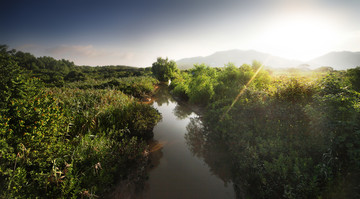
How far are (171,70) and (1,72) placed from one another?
4625 cm

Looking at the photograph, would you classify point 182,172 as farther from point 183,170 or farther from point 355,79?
point 355,79

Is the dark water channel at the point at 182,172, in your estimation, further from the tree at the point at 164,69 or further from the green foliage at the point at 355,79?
the tree at the point at 164,69

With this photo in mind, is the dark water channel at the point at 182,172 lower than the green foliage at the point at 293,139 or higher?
lower

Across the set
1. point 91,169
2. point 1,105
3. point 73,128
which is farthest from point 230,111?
point 1,105

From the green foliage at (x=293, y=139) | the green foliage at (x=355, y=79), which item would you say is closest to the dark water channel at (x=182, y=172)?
the green foliage at (x=293, y=139)

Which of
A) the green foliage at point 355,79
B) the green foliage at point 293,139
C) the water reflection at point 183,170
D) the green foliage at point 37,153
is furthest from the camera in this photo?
the green foliage at point 355,79

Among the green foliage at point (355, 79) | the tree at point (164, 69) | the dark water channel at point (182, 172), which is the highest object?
the tree at point (164, 69)

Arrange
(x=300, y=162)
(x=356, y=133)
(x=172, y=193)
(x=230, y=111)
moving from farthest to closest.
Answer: (x=230, y=111)
(x=172, y=193)
(x=300, y=162)
(x=356, y=133)

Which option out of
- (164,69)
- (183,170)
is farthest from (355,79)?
(164,69)

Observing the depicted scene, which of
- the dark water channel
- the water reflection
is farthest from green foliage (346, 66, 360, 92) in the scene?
the dark water channel

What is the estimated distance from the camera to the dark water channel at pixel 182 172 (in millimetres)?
5738

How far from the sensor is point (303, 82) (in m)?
7.07

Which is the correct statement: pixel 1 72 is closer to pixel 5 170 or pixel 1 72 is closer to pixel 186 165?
pixel 5 170

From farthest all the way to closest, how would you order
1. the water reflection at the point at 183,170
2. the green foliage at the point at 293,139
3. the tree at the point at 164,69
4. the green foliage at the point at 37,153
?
the tree at the point at 164,69 < the water reflection at the point at 183,170 < the green foliage at the point at 293,139 < the green foliage at the point at 37,153
